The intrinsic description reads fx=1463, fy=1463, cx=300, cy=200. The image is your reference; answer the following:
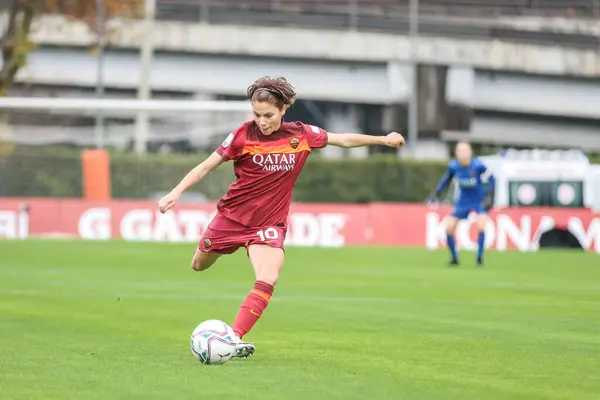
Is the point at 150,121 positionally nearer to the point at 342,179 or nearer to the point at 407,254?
the point at 342,179

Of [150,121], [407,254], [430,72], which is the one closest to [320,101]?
[430,72]

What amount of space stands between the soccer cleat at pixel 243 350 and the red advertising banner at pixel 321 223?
25742 mm

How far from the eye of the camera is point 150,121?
1917 inches

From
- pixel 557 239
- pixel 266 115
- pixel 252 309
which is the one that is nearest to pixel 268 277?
pixel 252 309

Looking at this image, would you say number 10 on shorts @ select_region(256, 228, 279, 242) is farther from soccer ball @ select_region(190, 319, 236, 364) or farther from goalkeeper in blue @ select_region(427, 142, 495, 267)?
goalkeeper in blue @ select_region(427, 142, 495, 267)

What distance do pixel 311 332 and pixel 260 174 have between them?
2389mm

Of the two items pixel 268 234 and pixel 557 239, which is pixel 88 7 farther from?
pixel 268 234

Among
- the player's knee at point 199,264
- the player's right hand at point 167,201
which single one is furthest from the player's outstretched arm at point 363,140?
the player's right hand at point 167,201

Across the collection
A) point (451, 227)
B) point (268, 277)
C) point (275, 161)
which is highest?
point (275, 161)

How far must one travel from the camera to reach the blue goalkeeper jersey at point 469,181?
27094 mm

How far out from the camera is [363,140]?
11.2 meters

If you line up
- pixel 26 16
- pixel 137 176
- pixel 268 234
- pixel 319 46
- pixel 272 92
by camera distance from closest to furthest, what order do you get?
pixel 272 92, pixel 268 234, pixel 26 16, pixel 137 176, pixel 319 46

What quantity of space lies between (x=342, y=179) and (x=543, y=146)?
16.0m

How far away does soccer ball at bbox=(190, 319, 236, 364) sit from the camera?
991cm
